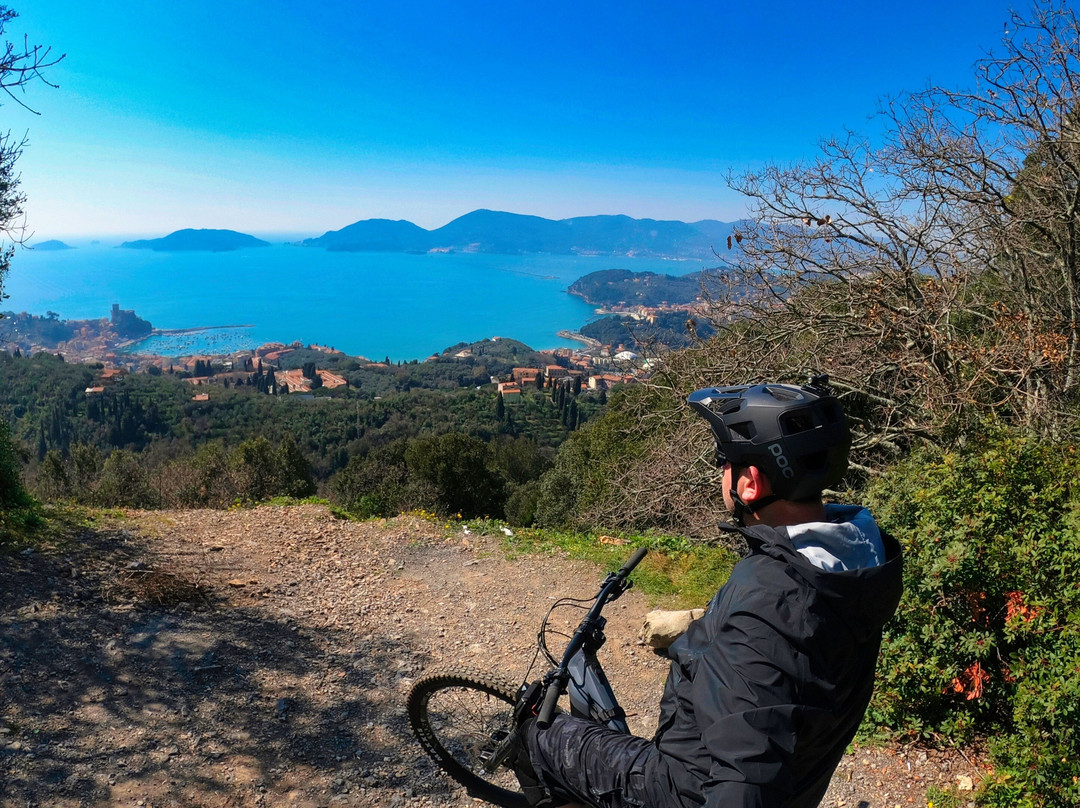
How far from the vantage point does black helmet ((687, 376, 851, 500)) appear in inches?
64.7

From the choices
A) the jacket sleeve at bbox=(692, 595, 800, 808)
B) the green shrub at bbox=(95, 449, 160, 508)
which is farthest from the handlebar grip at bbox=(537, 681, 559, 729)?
the green shrub at bbox=(95, 449, 160, 508)

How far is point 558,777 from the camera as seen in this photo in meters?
2.24

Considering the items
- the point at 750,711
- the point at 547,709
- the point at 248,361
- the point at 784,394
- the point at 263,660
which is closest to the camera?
the point at 750,711

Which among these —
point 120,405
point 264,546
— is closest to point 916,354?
point 264,546

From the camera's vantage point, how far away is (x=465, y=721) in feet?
11.9

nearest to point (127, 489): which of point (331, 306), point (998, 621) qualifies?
point (998, 621)

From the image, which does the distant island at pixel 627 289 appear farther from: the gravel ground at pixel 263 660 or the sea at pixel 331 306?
the gravel ground at pixel 263 660

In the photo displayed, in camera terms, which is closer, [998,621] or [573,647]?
[573,647]

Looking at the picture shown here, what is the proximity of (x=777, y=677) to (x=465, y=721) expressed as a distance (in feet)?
9.01

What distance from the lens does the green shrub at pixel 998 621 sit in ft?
10.0

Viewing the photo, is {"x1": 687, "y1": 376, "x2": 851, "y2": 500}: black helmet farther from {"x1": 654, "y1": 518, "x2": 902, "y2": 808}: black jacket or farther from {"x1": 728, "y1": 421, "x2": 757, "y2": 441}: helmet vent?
{"x1": 654, "y1": 518, "x2": 902, "y2": 808}: black jacket

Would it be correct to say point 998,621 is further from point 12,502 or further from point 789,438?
point 12,502

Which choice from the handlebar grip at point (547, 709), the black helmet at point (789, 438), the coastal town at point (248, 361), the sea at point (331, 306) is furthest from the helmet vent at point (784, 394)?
the sea at point (331, 306)

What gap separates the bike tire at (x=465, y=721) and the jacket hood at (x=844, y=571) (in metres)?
1.97
